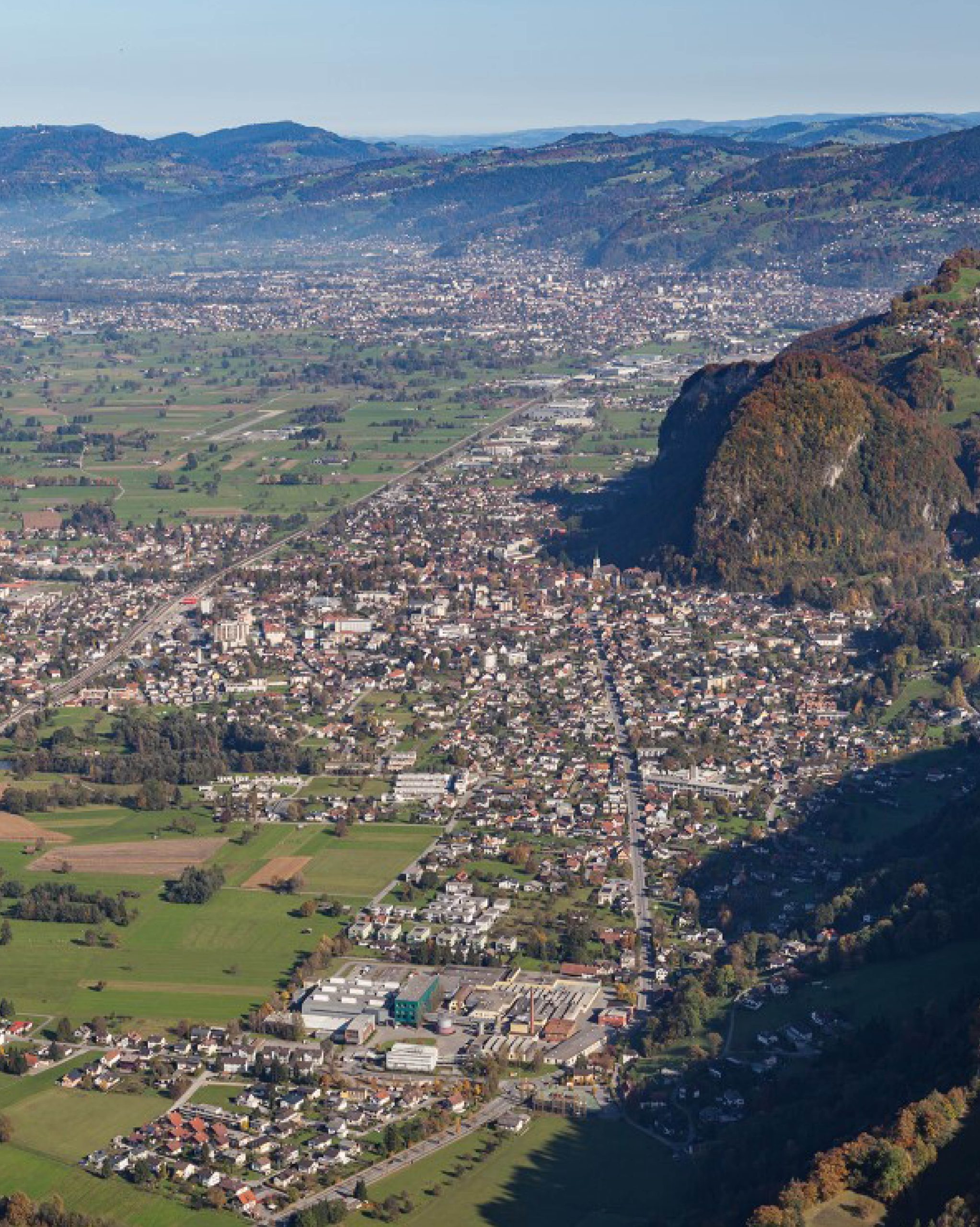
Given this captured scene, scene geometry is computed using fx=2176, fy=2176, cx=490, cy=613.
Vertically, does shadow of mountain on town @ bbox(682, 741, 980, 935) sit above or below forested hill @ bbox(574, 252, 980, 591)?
below

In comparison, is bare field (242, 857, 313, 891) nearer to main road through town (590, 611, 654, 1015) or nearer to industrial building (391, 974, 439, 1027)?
industrial building (391, 974, 439, 1027)

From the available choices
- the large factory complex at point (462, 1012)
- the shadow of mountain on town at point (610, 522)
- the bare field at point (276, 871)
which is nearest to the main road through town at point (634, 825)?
the large factory complex at point (462, 1012)

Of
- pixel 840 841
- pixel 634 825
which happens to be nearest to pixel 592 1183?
pixel 840 841

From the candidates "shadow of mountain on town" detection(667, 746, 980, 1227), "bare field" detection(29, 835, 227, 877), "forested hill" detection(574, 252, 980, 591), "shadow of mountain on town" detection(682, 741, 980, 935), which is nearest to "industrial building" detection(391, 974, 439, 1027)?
"shadow of mountain on town" detection(667, 746, 980, 1227)

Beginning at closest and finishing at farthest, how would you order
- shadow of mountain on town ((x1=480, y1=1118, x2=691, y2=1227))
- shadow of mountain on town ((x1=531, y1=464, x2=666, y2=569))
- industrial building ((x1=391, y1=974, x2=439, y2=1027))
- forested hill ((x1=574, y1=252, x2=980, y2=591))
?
shadow of mountain on town ((x1=480, y1=1118, x2=691, y2=1227))
industrial building ((x1=391, y1=974, x2=439, y2=1027))
forested hill ((x1=574, y1=252, x2=980, y2=591))
shadow of mountain on town ((x1=531, y1=464, x2=666, y2=569))

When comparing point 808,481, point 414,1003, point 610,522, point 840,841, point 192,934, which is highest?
point 808,481

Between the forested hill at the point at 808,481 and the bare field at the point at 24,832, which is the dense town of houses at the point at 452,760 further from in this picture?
the bare field at the point at 24,832

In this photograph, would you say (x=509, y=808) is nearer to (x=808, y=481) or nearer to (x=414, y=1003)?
(x=414, y=1003)
